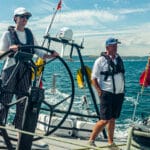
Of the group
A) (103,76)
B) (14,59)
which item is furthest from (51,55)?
(103,76)

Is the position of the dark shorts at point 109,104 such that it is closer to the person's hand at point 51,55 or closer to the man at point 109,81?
the man at point 109,81

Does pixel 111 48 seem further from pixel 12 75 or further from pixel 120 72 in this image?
pixel 12 75

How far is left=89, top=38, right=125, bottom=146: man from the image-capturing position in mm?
6340

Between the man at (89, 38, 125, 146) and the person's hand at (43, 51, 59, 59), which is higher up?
the person's hand at (43, 51, 59, 59)

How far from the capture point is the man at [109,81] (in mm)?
6340

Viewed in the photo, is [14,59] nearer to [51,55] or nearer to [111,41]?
[51,55]

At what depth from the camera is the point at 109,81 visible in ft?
20.8

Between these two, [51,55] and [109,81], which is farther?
[109,81]

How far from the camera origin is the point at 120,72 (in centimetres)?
643

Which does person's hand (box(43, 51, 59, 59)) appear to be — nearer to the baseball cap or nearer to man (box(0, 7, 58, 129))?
man (box(0, 7, 58, 129))

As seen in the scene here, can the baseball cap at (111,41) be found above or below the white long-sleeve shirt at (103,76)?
above

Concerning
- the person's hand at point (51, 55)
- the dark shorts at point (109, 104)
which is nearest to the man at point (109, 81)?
the dark shorts at point (109, 104)

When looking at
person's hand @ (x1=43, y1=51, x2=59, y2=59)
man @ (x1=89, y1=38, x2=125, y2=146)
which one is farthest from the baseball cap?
person's hand @ (x1=43, y1=51, x2=59, y2=59)

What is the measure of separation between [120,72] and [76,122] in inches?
63.3
